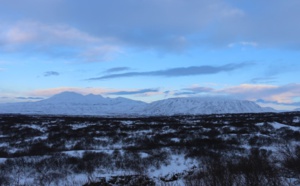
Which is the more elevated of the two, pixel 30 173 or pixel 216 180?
pixel 216 180

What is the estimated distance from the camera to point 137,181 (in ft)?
25.1

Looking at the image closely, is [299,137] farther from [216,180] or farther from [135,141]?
[216,180]

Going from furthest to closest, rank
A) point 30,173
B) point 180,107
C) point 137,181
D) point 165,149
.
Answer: point 180,107
point 165,149
point 30,173
point 137,181

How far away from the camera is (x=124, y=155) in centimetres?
1270

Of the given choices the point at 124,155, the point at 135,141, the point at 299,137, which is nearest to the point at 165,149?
the point at 124,155

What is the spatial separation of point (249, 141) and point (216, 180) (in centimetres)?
1280

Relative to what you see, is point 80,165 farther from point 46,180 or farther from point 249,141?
point 249,141

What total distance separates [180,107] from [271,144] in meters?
183

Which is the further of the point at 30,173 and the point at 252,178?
the point at 30,173

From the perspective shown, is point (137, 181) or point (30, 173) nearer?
point (137, 181)

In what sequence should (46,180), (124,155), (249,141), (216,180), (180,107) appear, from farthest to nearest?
(180,107)
(249,141)
(124,155)
(46,180)
(216,180)

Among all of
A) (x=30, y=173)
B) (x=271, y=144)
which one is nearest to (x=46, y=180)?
(x=30, y=173)

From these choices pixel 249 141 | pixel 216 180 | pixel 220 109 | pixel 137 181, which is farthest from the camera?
pixel 220 109

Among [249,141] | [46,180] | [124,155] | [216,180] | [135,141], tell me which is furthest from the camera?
[135,141]
